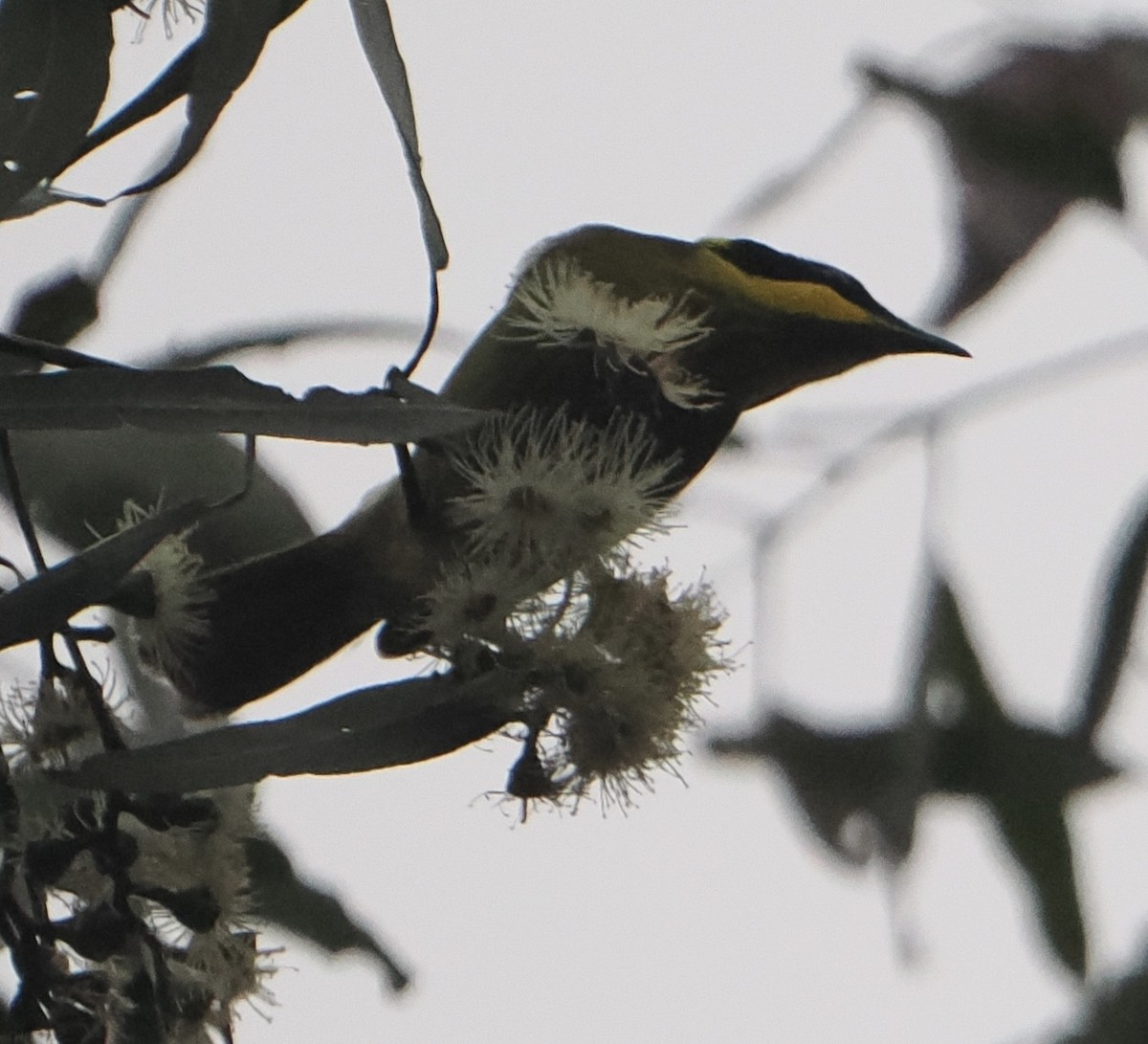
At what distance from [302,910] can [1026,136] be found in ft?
2.98

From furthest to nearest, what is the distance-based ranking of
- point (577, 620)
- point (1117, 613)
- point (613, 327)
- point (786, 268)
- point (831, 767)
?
point (831, 767) < point (786, 268) < point (1117, 613) < point (613, 327) < point (577, 620)

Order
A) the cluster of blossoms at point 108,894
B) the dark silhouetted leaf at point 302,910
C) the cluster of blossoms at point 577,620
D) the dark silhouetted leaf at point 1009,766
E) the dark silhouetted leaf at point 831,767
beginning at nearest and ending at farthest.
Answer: the cluster of blossoms at point 108,894 → the cluster of blossoms at point 577,620 → the dark silhouetted leaf at point 302,910 → the dark silhouetted leaf at point 1009,766 → the dark silhouetted leaf at point 831,767

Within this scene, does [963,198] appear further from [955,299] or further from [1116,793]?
[1116,793]

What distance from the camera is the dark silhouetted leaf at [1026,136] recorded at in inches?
70.0

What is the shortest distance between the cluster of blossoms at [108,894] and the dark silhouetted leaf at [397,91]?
0.89 feet

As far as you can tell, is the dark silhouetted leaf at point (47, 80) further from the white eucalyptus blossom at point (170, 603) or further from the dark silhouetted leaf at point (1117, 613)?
the dark silhouetted leaf at point (1117, 613)

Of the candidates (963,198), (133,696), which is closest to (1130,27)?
(963,198)

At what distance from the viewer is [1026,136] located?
181 centimetres

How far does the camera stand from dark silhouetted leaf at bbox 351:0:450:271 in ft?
3.34

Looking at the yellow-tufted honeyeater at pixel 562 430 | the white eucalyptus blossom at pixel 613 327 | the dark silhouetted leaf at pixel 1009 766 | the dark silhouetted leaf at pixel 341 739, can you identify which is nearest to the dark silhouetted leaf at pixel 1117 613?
the dark silhouetted leaf at pixel 1009 766

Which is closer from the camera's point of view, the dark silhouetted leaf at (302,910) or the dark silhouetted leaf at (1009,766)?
the dark silhouetted leaf at (302,910)

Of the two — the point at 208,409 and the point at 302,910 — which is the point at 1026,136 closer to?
the point at 302,910

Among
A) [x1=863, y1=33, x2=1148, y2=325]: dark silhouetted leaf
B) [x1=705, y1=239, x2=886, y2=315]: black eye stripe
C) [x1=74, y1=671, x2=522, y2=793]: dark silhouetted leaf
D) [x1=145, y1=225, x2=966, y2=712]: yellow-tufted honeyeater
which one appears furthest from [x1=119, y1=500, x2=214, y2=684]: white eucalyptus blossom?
[x1=863, y1=33, x2=1148, y2=325]: dark silhouetted leaf

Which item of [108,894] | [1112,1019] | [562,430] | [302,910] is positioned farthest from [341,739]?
[1112,1019]
